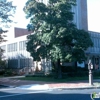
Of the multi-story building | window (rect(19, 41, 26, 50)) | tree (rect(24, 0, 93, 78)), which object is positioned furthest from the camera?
window (rect(19, 41, 26, 50))

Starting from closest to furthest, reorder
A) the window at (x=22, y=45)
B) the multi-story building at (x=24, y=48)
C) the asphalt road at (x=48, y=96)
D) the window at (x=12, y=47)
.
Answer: the asphalt road at (x=48, y=96)
the multi-story building at (x=24, y=48)
the window at (x=22, y=45)
the window at (x=12, y=47)

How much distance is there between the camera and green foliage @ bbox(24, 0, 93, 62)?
983 inches

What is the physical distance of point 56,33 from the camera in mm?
25172

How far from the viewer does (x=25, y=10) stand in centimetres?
2722

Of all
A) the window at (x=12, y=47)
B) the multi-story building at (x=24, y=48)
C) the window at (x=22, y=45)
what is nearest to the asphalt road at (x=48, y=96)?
the multi-story building at (x=24, y=48)

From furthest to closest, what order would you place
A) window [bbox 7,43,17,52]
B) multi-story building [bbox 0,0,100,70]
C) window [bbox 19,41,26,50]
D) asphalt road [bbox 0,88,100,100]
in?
1. window [bbox 7,43,17,52]
2. window [bbox 19,41,26,50]
3. multi-story building [bbox 0,0,100,70]
4. asphalt road [bbox 0,88,100,100]

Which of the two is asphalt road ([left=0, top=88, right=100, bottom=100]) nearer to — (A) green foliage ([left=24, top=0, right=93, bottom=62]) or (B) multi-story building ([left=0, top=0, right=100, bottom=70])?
(A) green foliage ([left=24, top=0, right=93, bottom=62])

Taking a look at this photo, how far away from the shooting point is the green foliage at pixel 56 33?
983 inches

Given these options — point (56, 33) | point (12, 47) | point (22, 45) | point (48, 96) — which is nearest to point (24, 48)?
point (22, 45)

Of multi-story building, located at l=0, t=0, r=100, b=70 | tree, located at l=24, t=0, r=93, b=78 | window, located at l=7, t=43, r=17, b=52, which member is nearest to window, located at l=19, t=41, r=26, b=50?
multi-story building, located at l=0, t=0, r=100, b=70

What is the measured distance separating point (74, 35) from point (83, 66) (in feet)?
35.3

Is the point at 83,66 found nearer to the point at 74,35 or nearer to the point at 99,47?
the point at 99,47

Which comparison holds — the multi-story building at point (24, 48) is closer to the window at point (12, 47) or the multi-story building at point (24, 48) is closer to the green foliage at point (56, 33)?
the window at point (12, 47)

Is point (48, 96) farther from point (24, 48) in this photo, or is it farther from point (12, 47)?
point (12, 47)
